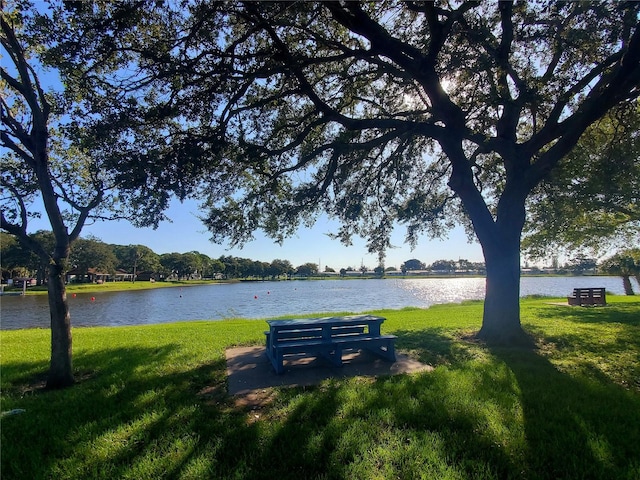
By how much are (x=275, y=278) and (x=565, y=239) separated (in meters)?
114

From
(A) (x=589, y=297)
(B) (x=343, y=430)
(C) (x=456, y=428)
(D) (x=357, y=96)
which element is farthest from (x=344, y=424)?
(A) (x=589, y=297)

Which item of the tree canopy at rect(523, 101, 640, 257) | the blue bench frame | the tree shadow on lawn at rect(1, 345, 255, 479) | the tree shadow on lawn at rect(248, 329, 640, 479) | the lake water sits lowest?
the lake water

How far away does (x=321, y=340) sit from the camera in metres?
5.96

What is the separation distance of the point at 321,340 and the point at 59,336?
3.98 m

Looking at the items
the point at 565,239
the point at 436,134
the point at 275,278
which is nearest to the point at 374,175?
the point at 436,134

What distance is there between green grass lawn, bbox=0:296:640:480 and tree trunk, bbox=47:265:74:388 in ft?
0.83

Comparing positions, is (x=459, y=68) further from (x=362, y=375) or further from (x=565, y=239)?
(x=565, y=239)

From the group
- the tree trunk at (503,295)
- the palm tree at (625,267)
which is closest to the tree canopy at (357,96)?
the tree trunk at (503,295)

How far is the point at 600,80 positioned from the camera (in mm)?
7633

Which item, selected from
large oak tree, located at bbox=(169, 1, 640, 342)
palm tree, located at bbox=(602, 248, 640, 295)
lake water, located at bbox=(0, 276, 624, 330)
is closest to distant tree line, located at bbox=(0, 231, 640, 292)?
palm tree, located at bbox=(602, 248, 640, 295)

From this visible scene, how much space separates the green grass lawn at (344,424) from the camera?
2.86 metres

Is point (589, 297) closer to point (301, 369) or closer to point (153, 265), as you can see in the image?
point (301, 369)

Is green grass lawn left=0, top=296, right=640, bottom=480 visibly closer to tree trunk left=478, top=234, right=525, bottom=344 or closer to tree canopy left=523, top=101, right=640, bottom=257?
tree trunk left=478, top=234, right=525, bottom=344

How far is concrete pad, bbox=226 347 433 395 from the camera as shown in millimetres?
5028
